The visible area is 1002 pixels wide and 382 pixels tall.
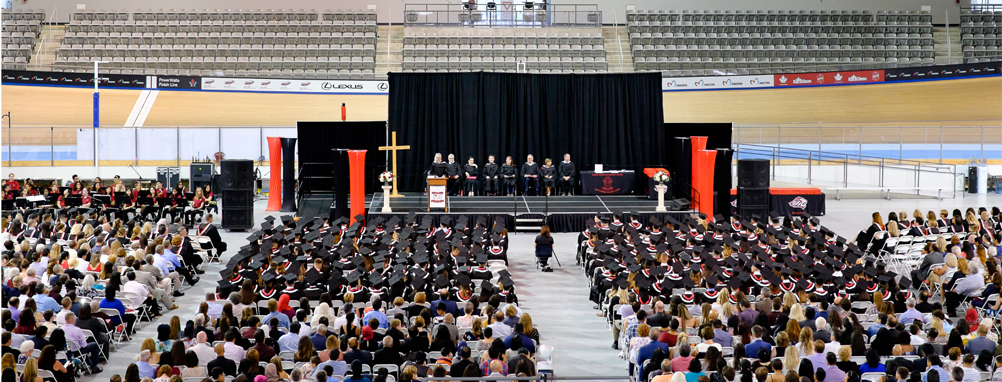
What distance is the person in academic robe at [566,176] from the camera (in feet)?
70.5

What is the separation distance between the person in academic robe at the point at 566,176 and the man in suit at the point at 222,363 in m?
14.3

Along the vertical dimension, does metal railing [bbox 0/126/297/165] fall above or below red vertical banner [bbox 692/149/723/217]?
above

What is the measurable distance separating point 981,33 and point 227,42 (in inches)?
1076

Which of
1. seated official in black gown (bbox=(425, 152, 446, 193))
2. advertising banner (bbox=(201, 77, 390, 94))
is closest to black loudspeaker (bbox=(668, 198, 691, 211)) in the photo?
seated official in black gown (bbox=(425, 152, 446, 193))

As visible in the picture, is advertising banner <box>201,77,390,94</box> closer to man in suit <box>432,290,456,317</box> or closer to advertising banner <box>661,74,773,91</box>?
advertising banner <box>661,74,773,91</box>

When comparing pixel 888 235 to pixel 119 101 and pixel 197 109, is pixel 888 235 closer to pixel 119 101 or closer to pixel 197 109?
pixel 197 109

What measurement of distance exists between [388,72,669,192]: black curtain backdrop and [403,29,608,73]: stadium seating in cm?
853

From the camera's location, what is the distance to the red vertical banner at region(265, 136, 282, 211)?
20047mm

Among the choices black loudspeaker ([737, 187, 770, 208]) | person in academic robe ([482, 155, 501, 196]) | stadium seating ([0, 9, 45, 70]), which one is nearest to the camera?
black loudspeaker ([737, 187, 770, 208])

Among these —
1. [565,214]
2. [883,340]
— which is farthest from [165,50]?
[883,340]

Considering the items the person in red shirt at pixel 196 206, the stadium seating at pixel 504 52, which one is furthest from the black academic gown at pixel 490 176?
the stadium seating at pixel 504 52

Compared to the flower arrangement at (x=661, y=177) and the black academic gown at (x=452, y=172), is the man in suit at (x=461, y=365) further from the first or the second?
the black academic gown at (x=452, y=172)

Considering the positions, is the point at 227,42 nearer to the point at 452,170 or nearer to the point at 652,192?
the point at 452,170

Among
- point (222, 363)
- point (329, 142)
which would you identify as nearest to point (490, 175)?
point (329, 142)
